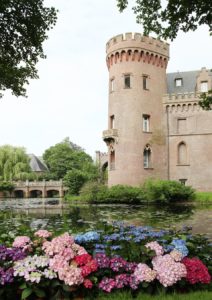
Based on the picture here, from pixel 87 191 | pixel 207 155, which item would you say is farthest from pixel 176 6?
pixel 207 155

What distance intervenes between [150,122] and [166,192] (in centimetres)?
840

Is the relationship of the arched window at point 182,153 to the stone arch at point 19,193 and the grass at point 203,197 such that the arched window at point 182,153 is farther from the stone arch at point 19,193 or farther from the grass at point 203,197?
the stone arch at point 19,193

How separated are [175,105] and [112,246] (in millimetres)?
32135

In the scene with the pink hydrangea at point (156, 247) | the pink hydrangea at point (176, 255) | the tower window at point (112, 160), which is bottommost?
the pink hydrangea at point (176, 255)

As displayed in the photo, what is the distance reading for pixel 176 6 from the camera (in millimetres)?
9195

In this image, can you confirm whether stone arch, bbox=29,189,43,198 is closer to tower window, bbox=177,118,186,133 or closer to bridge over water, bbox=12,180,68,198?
bridge over water, bbox=12,180,68,198

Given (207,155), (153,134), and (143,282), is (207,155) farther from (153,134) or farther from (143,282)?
(143,282)

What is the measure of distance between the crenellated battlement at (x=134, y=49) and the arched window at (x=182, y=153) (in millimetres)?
8614

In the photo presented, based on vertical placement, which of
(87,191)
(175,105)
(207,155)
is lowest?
(87,191)

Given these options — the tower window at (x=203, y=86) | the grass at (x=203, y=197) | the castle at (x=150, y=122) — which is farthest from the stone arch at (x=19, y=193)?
the grass at (x=203, y=197)

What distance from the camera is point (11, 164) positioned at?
60.8 meters

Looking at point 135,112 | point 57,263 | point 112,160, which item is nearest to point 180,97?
point 135,112

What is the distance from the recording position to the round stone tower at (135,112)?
3356cm

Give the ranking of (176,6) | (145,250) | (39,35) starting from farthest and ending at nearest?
(39,35), (176,6), (145,250)
